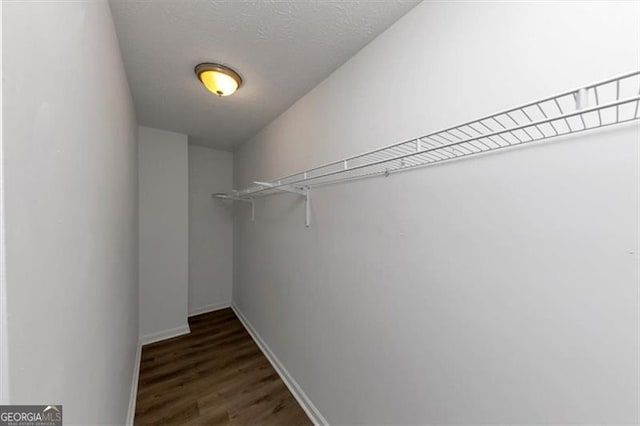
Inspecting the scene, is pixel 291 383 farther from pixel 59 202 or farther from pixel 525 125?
pixel 525 125

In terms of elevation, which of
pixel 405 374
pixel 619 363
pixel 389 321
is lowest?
pixel 405 374

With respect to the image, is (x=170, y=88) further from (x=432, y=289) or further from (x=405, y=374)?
(x=405, y=374)

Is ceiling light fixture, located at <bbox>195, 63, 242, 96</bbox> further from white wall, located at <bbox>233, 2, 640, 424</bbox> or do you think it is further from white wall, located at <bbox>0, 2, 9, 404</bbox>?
white wall, located at <bbox>0, 2, 9, 404</bbox>

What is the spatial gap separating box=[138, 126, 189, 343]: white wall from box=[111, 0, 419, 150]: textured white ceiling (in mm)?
799

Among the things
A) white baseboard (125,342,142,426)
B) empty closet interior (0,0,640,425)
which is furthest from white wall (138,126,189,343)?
empty closet interior (0,0,640,425)

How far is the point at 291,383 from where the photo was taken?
5.99ft

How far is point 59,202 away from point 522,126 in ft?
3.50

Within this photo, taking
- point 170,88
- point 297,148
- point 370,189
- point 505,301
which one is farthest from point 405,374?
point 170,88

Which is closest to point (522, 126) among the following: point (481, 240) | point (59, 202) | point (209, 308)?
point (481, 240)

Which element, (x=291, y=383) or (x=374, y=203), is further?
(x=291, y=383)

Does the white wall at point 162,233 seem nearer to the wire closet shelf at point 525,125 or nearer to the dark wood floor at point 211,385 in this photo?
the dark wood floor at point 211,385

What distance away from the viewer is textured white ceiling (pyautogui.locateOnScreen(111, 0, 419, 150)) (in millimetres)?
994

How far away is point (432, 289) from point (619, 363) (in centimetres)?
46

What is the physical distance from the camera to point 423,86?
0.94 metres
